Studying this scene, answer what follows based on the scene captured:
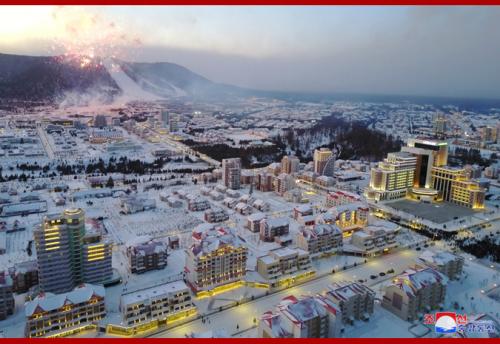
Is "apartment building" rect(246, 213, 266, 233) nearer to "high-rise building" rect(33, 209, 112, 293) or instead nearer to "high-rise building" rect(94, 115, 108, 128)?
"high-rise building" rect(33, 209, 112, 293)

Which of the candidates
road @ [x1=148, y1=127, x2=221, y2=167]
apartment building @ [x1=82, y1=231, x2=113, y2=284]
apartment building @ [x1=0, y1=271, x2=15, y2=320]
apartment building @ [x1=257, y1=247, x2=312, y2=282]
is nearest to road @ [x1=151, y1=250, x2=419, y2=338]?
apartment building @ [x1=257, y1=247, x2=312, y2=282]

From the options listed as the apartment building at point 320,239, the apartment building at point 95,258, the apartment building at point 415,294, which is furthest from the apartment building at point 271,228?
the apartment building at point 95,258

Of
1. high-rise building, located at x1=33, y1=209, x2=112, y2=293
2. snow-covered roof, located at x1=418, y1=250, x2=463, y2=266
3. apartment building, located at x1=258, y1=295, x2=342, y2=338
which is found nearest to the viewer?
apartment building, located at x1=258, y1=295, x2=342, y2=338

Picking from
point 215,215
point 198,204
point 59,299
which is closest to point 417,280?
point 215,215

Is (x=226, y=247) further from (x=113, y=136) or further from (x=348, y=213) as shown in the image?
(x=113, y=136)

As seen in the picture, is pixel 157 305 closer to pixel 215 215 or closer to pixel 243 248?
pixel 243 248


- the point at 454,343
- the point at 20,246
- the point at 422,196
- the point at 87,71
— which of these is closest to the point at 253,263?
the point at 454,343
